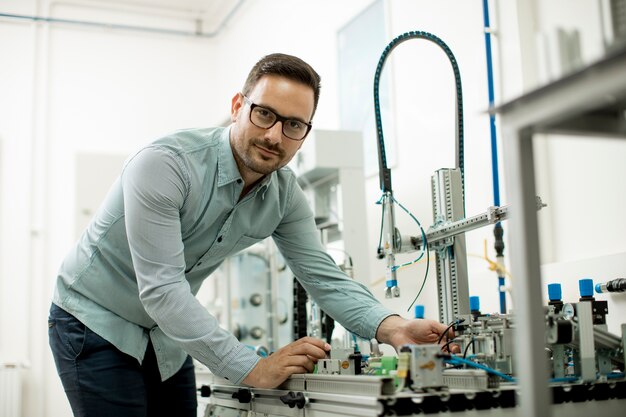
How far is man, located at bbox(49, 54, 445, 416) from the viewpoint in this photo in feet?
4.58

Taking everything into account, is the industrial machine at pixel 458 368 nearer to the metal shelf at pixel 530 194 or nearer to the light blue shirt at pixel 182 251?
the metal shelf at pixel 530 194

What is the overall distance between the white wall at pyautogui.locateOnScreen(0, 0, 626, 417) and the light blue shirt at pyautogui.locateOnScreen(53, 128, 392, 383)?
759mm

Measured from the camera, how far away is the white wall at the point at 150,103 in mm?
2525

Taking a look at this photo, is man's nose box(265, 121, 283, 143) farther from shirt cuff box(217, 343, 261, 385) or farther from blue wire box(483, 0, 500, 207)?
blue wire box(483, 0, 500, 207)

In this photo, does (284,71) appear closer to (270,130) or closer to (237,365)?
(270,130)

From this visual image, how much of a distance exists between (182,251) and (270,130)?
35cm

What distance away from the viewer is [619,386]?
1.25 meters

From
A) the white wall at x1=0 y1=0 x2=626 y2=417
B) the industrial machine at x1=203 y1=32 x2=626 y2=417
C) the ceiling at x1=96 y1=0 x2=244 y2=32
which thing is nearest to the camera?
the industrial machine at x1=203 y1=32 x2=626 y2=417

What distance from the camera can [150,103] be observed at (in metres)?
5.12

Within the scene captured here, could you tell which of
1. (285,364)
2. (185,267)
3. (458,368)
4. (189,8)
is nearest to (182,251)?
(185,267)

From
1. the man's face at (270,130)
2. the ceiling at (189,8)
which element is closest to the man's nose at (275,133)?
the man's face at (270,130)

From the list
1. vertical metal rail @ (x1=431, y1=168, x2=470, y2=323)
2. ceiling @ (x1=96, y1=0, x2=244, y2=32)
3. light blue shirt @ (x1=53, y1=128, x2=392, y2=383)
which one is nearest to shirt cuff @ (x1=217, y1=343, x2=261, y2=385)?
light blue shirt @ (x1=53, y1=128, x2=392, y2=383)

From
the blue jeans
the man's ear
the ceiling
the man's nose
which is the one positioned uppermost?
the ceiling

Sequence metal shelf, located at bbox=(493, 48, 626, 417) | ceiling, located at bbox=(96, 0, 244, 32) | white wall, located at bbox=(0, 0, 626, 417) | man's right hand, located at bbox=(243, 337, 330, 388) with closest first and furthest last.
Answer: metal shelf, located at bbox=(493, 48, 626, 417) → man's right hand, located at bbox=(243, 337, 330, 388) → white wall, located at bbox=(0, 0, 626, 417) → ceiling, located at bbox=(96, 0, 244, 32)
